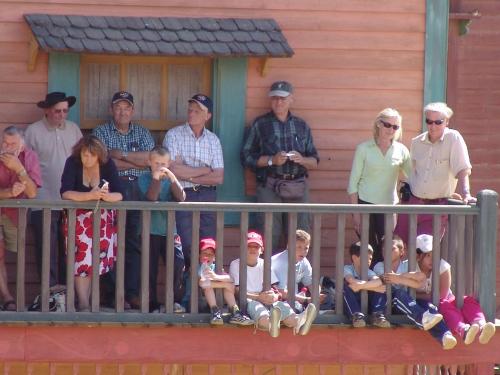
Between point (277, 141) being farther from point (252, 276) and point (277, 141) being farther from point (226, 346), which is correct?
point (226, 346)

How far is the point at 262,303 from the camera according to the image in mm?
10930

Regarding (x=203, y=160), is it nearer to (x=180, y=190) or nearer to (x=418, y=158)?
(x=180, y=190)

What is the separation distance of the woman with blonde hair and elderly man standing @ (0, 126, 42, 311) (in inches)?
11.6

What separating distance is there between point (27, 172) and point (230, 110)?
6.72 feet

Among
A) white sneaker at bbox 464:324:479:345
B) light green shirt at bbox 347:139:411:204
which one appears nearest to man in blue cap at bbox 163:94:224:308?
light green shirt at bbox 347:139:411:204

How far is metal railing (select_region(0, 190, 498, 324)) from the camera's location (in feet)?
35.1

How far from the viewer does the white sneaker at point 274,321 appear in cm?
1071

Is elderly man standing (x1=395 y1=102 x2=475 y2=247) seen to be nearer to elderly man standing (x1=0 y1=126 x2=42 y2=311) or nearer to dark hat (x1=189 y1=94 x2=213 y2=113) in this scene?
dark hat (x1=189 y1=94 x2=213 y2=113)

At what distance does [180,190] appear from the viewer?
10883 mm

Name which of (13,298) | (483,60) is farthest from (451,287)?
(483,60)

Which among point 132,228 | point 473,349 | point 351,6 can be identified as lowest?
point 473,349

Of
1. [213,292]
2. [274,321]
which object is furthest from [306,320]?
[213,292]

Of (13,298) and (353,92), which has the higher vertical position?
(353,92)

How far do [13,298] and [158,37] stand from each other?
247 cm
